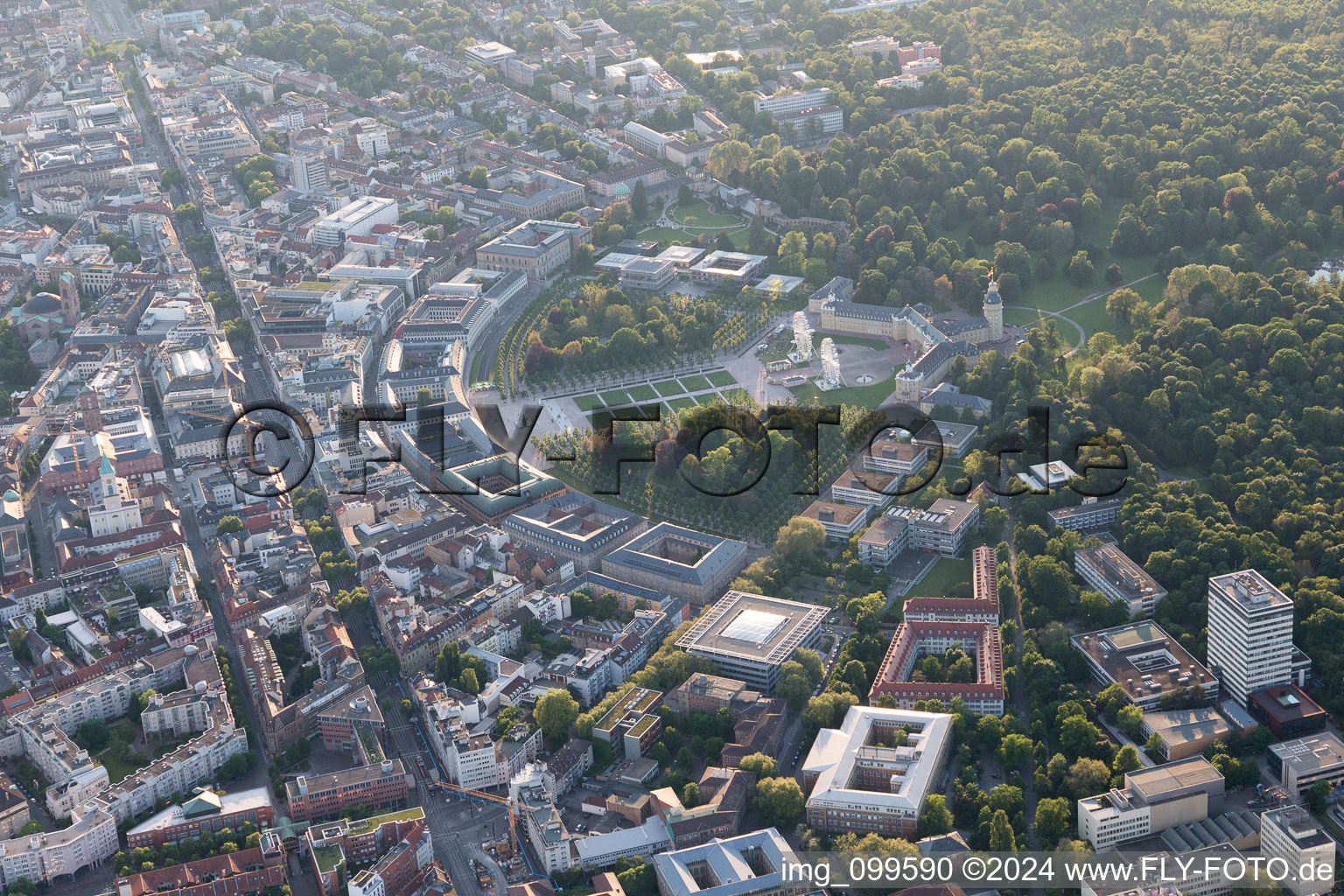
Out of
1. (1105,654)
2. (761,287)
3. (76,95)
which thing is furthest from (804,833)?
(76,95)

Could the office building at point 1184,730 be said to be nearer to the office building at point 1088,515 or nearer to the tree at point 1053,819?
the tree at point 1053,819

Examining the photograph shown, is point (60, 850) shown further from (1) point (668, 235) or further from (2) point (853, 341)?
(1) point (668, 235)

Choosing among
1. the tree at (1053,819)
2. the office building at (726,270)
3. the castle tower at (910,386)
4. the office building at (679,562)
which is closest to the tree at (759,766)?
the tree at (1053,819)

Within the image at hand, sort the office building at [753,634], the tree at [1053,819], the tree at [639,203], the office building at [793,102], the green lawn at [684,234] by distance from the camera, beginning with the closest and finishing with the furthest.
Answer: the tree at [1053,819] → the office building at [753,634] → the green lawn at [684,234] → the tree at [639,203] → the office building at [793,102]

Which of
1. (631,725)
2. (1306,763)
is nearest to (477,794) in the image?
(631,725)

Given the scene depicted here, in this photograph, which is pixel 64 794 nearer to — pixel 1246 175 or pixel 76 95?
pixel 1246 175
